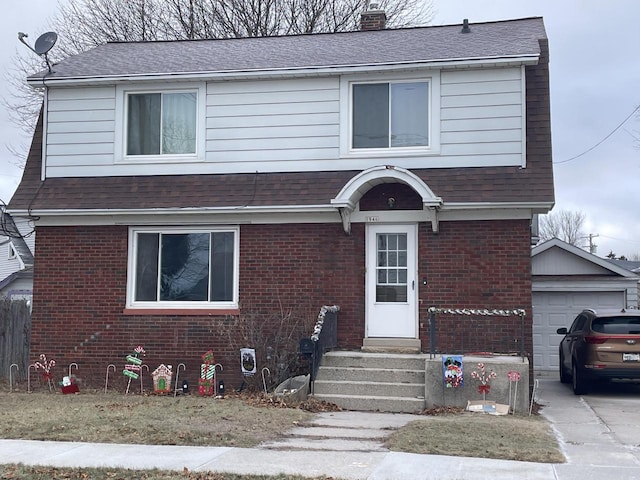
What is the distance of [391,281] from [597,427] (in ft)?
14.0

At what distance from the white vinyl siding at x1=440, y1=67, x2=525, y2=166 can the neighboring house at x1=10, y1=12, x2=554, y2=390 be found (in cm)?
2

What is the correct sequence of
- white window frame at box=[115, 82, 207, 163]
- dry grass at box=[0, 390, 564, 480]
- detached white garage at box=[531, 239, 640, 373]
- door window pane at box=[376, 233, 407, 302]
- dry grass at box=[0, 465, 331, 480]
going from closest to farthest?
dry grass at box=[0, 465, 331, 480], dry grass at box=[0, 390, 564, 480], door window pane at box=[376, 233, 407, 302], white window frame at box=[115, 82, 207, 163], detached white garage at box=[531, 239, 640, 373]

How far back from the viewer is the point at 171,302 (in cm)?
1430

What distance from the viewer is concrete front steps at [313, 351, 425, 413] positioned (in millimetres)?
12102

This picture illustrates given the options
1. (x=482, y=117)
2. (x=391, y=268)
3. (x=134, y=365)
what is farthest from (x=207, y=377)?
(x=482, y=117)

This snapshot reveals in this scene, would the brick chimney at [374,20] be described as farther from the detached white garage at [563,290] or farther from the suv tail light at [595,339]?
the suv tail light at [595,339]

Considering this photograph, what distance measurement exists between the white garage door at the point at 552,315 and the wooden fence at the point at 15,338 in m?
11.6

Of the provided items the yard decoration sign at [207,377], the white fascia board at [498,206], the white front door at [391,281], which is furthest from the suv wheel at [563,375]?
the yard decoration sign at [207,377]

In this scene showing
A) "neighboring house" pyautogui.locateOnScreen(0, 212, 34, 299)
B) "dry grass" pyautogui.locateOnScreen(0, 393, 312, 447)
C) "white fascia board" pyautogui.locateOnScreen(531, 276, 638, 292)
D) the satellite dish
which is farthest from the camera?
"neighboring house" pyautogui.locateOnScreen(0, 212, 34, 299)

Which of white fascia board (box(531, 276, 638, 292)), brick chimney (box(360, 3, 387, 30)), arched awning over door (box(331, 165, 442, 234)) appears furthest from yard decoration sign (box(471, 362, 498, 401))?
brick chimney (box(360, 3, 387, 30))

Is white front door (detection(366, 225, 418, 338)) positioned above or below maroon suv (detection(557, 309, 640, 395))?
above

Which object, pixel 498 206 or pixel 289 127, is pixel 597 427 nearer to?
pixel 498 206

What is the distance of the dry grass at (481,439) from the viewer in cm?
842

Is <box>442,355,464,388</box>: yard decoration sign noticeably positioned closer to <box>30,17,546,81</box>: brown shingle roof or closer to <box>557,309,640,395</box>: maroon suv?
<box>557,309,640,395</box>: maroon suv
